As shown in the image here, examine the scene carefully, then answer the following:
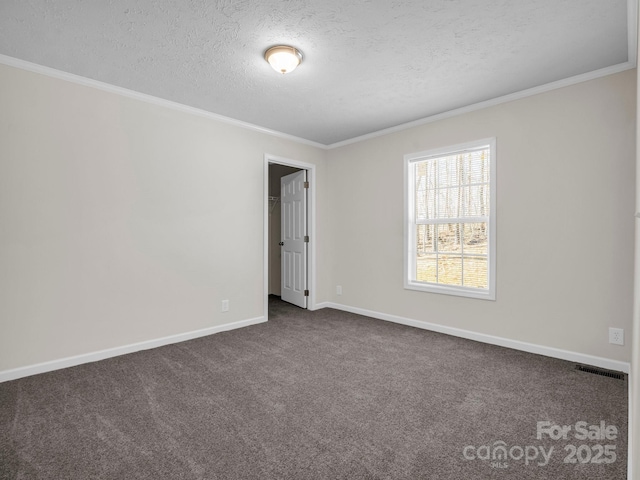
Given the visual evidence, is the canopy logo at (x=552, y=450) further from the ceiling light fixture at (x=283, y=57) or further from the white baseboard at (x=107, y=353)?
the white baseboard at (x=107, y=353)

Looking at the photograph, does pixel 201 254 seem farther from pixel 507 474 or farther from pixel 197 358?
pixel 507 474

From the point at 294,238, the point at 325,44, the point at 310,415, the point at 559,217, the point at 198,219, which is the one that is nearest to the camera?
the point at 310,415

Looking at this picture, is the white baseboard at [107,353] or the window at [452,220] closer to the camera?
the white baseboard at [107,353]

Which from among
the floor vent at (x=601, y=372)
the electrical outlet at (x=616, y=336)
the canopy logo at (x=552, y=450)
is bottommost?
the canopy logo at (x=552, y=450)

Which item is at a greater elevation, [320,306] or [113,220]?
[113,220]

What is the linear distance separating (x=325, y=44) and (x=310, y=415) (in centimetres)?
256

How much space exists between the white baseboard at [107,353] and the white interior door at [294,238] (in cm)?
128

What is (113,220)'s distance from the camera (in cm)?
313

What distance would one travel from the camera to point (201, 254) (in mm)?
3779

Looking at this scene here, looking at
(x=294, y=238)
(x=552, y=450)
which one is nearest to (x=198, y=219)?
(x=294, y=238)

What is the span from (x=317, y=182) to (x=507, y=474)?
13.5 feet

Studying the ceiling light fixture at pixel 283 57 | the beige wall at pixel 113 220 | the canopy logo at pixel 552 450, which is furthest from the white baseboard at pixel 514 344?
the ceiling light fixture at pixel 283 57

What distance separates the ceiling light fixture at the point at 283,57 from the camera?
8.09 ft

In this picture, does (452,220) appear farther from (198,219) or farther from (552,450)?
(198,219)
